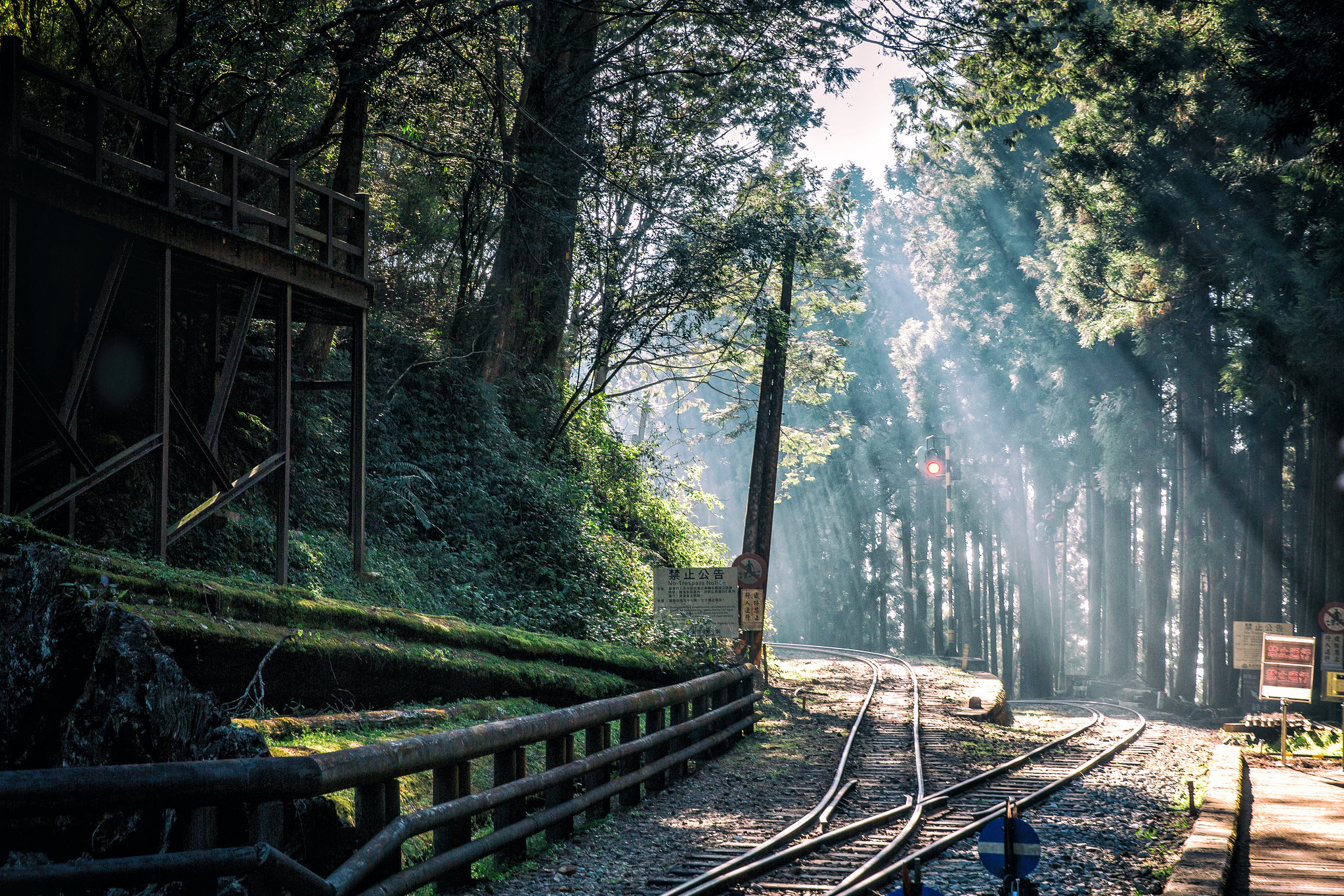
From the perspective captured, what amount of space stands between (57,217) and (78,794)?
23.3 feet

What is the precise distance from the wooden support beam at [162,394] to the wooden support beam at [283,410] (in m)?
1.35

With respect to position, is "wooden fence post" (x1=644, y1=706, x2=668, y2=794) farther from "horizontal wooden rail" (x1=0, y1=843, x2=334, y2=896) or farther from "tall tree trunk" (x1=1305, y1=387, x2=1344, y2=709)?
"tall tree trunk" (x1=1305, y1=387, x2=1344, y2=709)

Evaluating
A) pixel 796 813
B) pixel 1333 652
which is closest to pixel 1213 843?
pixel 796 813

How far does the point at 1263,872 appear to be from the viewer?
6.31m

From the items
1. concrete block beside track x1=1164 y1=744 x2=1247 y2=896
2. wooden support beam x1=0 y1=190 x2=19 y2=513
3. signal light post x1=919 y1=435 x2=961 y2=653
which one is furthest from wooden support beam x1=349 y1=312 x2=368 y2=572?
signal light post x1=919 y1=435 x2=961 y2=653

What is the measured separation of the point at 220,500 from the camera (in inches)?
372

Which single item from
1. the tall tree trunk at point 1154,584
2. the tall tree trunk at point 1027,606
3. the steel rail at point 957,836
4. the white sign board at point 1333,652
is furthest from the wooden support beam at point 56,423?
the tall tree trunk at point 1027,606

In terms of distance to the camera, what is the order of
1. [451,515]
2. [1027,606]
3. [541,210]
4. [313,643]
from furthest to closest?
[1027,606] → [541,210] → [451,515] → [313,643]

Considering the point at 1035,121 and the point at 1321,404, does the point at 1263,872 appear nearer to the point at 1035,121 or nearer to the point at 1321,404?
the point at 1035,121

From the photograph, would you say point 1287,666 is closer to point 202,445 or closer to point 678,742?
point 678,742

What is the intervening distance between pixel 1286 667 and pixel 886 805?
8.86 meters

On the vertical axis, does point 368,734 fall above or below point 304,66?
below

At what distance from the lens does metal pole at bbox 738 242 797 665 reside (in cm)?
1747

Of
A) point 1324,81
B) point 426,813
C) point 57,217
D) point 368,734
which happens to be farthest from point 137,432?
point 1324,81
